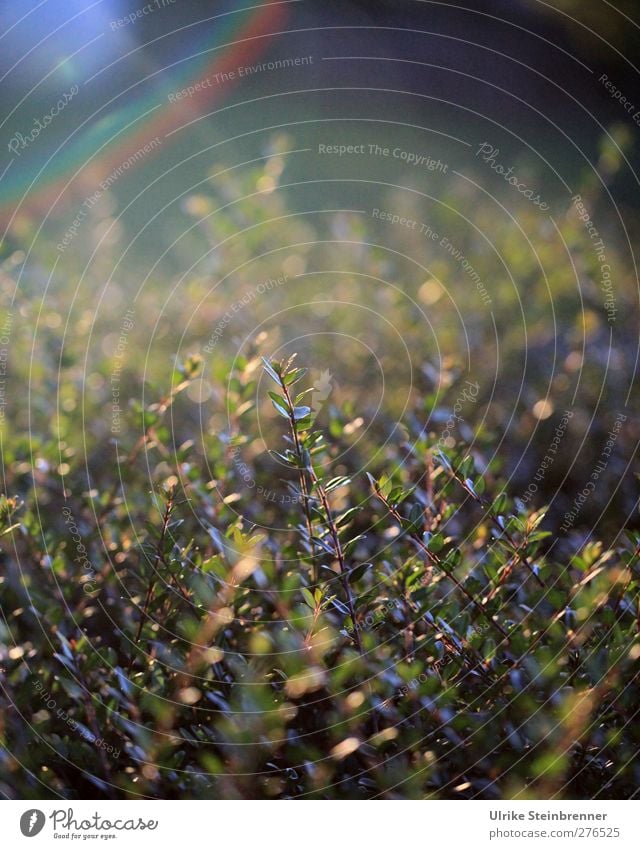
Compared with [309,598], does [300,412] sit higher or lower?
higher

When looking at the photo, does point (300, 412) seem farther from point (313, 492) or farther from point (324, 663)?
point (324, 663)


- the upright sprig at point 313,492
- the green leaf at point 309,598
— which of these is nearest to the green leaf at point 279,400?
the upright sprig at point 313,492

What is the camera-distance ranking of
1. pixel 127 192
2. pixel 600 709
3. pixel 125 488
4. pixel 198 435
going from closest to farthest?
pixel 600 709 < pixel 125 488 < pixel 198 435 < pixel 127 192

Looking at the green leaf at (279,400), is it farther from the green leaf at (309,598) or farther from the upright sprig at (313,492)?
the green leaf at (309,598)

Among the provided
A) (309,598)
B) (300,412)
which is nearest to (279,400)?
(300,412)

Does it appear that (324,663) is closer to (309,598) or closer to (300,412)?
(309,598)

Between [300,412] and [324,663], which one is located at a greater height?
[300,412]

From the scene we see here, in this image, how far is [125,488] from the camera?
76 centimetres

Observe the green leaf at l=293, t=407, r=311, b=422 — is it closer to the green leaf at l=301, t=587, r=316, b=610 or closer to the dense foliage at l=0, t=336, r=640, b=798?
the dense foliage at l=0, t=336, r=640, b=798

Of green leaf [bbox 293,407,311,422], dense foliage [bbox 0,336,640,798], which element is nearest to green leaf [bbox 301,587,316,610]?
dense foliage [bbox 0,336,640,798]

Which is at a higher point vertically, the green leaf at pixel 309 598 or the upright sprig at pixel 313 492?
the upright sprig at pixel 313 492

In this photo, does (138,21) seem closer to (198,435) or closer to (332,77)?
(332,77)
